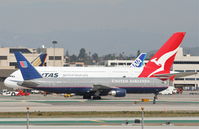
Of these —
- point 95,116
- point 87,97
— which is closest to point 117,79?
point 87,97

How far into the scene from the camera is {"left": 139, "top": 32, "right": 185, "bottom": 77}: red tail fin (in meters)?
76.9

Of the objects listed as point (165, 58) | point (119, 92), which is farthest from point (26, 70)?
point (165, 58)

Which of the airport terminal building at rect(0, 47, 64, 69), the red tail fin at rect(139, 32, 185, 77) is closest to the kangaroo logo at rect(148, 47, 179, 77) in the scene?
the red tail fin at rect(139, 32, 185, 77)

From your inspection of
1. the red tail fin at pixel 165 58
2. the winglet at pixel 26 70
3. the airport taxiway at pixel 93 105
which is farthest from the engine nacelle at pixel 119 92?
the winglet at pixel 26 70

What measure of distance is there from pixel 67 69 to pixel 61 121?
4788cm

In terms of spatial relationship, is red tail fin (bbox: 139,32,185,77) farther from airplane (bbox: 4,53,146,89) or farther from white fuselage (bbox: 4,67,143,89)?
airplane (bbox: 4,53,146,89)

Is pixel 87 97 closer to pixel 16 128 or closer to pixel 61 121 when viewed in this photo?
pixel 61 121

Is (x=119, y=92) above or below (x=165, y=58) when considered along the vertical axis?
below

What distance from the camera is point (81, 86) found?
70562 millimetres

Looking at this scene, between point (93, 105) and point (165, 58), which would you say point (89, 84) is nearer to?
point (93, 105)

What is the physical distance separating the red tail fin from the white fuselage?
556 cm

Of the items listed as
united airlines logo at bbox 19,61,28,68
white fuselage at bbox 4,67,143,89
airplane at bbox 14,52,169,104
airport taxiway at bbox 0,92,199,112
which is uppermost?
united airlines logo at bbox 19,61,28,68

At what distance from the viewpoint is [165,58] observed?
77562 mm

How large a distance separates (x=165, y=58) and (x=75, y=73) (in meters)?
16.5
